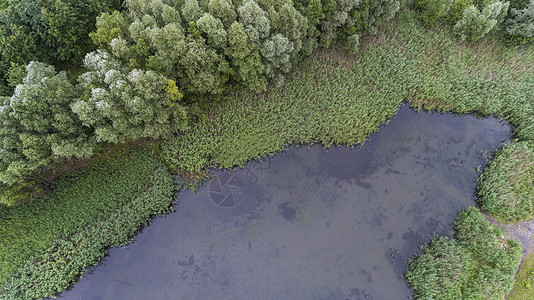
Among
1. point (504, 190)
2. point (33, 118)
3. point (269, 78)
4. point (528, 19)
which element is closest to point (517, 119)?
point (504, 190)

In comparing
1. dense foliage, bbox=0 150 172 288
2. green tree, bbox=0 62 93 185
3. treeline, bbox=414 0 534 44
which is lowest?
dense foliage, bbox=0 150 172 288

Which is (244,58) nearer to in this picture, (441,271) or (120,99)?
(120,99)

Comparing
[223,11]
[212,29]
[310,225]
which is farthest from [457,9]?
[310,225]

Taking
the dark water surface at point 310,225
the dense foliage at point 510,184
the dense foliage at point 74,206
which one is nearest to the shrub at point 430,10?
the dark water surface at point 310,225

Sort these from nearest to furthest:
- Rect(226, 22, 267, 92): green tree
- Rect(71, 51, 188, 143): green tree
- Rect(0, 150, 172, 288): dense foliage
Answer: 1. Rect(71, 51, 188, 143): green tree
2. Rect(0, 150, 172, 288): dense foliage
3. Rect(226, 22, 267, 92): green tree

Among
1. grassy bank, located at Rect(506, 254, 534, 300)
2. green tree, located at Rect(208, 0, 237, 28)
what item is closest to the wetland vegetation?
green tree, located at Rect(208, 0, 237, 28)

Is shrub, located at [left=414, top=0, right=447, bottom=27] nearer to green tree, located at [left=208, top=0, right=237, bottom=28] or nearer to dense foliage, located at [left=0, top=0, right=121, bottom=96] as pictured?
green tree, located at [left=208, top=0, right=237, bottom=28]
